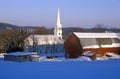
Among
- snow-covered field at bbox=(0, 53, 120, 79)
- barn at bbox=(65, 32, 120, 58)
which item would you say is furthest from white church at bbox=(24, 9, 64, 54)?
snow-covered field at bbox=(0, 53, 120, 79)

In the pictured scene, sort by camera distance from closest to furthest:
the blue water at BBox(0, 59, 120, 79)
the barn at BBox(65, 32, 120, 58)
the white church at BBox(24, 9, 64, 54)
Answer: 1. the blue water at BBox(0, 59, 120, 79)
2. the barn at BBox(65, 32, 120, 58)
3. the white church at BBox(24, 9, 64, 54)

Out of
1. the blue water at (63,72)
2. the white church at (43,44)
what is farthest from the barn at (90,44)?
the blue water at (63,72)

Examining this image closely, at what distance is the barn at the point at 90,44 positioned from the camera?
5891 centimetres

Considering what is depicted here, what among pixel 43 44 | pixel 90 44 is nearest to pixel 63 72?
pixel 90 44

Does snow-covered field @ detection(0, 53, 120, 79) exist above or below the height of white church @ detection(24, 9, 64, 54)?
below

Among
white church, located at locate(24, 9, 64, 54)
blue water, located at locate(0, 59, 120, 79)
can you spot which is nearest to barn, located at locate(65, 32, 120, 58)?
white church, located at locate(24, 9, 64, 54)

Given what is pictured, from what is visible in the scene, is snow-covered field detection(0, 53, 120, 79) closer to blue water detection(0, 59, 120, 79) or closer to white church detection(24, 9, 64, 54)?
blue water detection(0, 59, 120, 79)

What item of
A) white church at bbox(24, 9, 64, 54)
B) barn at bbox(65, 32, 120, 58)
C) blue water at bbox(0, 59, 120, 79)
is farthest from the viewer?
white church at bbox(24, 9, 64, 54)

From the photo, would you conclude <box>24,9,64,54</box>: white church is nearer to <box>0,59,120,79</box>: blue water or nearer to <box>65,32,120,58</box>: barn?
<box>65,32,120,58</box>: barn

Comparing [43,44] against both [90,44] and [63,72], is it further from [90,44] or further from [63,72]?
[63,72]

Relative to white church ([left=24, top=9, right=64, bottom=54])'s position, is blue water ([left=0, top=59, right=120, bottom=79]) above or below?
below

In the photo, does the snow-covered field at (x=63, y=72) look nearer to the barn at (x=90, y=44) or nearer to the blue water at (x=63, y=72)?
the blue water at (x=63, y=72)

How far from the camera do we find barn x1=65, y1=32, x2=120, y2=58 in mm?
58906

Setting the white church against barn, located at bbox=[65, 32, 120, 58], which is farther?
the white church
